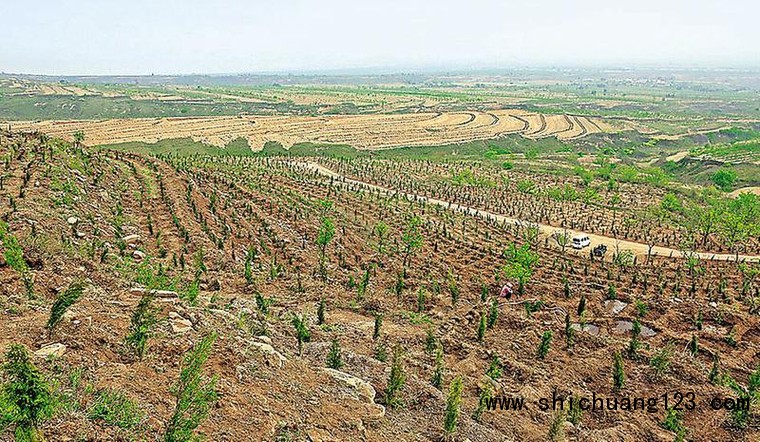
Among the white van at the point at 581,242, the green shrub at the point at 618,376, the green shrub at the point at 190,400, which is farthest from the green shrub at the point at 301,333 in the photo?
the white van at the point at 581,242

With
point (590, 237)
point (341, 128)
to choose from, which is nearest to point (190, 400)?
point (590, 237)

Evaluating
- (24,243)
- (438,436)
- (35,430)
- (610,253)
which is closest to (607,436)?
(438,436)

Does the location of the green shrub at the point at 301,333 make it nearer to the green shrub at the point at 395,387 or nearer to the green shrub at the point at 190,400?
the green shrub at the point at 395,387

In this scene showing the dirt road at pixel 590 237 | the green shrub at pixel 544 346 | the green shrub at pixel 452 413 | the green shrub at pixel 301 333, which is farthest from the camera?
the dirt road at pixel 590 237

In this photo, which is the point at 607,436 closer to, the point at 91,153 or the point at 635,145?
the point at 91,153

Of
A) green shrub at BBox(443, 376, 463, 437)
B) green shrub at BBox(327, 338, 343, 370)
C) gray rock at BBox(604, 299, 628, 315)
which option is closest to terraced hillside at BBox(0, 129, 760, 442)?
green shrub at BBox(327, 338, 343, 370)

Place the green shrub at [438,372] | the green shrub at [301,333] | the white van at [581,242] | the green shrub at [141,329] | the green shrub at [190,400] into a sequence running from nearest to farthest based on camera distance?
the green shrub at [190,400], the green shrub at [141,329], the green shrub at [438,372], the green shrub at [301,333], the white van at [581,242]

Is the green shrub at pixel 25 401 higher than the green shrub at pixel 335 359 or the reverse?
higher

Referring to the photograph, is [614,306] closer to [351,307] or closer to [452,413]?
[351,307]
